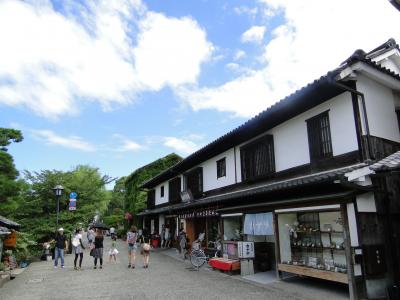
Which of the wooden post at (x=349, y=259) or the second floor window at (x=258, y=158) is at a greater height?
the second floor window at (x=258, y=158)

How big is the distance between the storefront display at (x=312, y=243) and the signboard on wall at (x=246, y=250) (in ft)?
4.99

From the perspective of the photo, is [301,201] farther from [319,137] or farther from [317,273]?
[319,137]

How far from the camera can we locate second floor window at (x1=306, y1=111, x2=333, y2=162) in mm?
10094

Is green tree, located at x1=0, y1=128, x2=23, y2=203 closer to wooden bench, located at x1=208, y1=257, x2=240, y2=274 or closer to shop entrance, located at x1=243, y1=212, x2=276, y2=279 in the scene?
wooden bench, located at x1=208, y1=257, x2=240, y2=274

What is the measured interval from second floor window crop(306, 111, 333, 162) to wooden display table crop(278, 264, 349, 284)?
11.4 ft

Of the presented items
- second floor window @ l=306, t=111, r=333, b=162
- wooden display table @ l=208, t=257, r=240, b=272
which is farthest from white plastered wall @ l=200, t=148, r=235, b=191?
second floor window @ l=306, t=111, r=333, b=162

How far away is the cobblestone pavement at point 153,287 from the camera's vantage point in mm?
8898

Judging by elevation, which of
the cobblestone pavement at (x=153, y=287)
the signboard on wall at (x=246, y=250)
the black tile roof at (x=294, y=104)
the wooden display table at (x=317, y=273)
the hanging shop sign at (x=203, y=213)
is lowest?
the cobblestone pavement at (x=153, y=287)

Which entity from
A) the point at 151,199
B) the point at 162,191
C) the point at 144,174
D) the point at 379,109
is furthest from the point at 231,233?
the point at 144,174

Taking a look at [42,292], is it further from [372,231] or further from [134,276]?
[372,231]

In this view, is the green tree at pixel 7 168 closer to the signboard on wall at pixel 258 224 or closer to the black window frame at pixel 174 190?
the black window frame at pixel 174 190

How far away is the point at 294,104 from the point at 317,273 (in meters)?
5.53

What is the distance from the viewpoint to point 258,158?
1354 centimetres

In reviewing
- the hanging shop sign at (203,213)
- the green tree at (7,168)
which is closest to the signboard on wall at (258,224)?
the hanging shop sign at (203,213)
